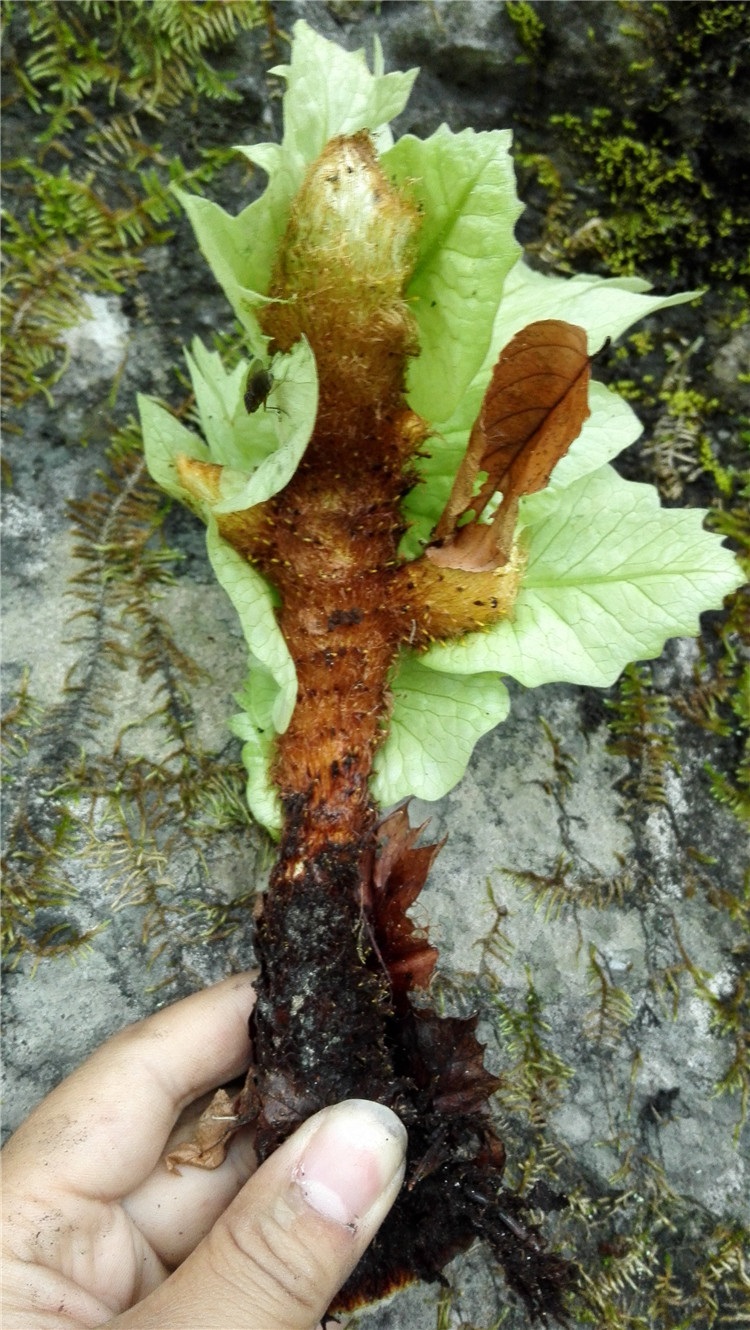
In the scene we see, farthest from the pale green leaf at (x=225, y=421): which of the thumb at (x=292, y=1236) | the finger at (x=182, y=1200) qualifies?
the finger at (x=182, y=1200)

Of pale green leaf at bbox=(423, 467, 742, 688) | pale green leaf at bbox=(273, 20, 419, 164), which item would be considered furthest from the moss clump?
pale green leaf at bbox=(423, 467, 742, 688)

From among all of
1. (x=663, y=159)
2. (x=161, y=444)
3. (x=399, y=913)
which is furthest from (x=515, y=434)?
(x=663, y=159)

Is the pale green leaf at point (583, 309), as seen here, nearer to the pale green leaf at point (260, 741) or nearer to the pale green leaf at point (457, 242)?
the pale green leaf at point (457, 242)

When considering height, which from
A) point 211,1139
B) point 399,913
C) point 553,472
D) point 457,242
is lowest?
point 211,1139

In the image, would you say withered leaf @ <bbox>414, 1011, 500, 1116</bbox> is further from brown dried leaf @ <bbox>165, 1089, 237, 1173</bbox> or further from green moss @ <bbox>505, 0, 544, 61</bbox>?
green moss @ <bbox>505, 0, 544, 61</bbox>

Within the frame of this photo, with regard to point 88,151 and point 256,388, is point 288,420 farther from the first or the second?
point 88,151

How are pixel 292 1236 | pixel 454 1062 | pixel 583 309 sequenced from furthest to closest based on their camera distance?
1. pixel 583 309
2. pixel 454 1062
3. pixel 292 1236

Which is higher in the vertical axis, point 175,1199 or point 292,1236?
point 292,1236
